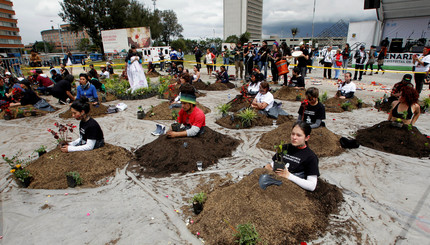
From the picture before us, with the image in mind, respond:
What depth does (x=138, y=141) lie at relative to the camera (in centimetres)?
624

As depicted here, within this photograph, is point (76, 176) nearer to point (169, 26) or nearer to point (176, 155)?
point (176, 155)

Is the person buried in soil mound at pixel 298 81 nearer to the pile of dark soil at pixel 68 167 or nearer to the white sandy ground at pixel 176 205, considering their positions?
the white sandy ground at pixel 176 205

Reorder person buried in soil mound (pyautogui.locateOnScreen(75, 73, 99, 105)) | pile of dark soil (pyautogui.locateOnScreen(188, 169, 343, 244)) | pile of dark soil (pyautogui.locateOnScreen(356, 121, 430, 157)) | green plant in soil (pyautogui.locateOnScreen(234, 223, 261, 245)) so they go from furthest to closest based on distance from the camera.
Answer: person buried in soil mound (pyautogui.locateOnScreen(75, 73, 99, 105)) → pile of dark soil (pyautogui.locateOnScreen(356, 121, 430, 157)) → pile of dark soil (pyautogui.locateOnScreen(188, 169, 343, 244)) → green plant in soil (pyautogui.locateOnScreen(234, 223, 261, 245))

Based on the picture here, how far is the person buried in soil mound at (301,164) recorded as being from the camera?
10.0ft

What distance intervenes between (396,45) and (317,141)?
20.4m

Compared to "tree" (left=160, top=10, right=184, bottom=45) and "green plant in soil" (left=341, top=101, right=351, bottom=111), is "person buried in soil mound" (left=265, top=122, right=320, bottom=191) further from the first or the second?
"tree" (left=160, top=10, right=184, bottom=45)

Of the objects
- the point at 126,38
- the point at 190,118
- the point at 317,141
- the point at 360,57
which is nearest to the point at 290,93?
the point at 317,141

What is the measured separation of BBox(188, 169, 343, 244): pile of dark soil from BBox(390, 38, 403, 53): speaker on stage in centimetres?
2260

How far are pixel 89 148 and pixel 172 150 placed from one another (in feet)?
5.31

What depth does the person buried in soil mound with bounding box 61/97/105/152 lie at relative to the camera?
4.36m

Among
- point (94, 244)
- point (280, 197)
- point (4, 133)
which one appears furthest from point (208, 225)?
point (4, 133)

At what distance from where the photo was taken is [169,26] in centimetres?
7975

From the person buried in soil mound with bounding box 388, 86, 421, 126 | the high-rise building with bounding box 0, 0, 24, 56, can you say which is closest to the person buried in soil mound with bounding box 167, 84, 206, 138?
the person buried in soil mound with bounding box 388, 86, 421, 126

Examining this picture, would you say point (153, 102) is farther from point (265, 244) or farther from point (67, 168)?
point (265, 244)
